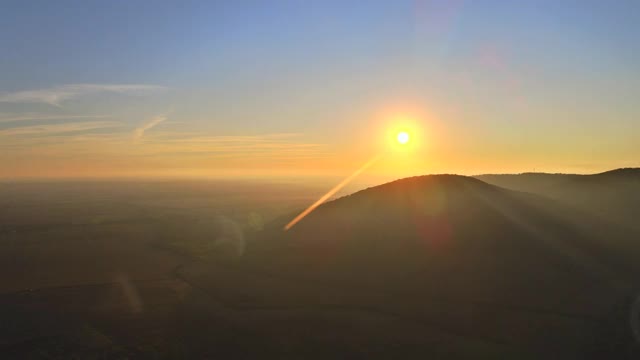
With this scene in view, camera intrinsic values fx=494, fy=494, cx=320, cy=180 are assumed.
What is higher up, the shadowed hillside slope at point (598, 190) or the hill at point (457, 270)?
the shadowed hillside slope at point (598, 190)

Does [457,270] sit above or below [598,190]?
below

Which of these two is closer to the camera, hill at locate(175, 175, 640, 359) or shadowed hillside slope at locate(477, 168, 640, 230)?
hill at locate(175, 175, 640, 359)

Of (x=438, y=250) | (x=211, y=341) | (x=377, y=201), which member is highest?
(x=377, y=201)

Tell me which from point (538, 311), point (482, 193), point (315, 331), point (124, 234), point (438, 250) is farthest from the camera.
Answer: point (124, 234)

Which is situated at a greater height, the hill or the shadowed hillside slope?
the shadowed hillside slope

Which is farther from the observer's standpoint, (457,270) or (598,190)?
(598,190)

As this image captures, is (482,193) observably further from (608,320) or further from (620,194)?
(608,320)

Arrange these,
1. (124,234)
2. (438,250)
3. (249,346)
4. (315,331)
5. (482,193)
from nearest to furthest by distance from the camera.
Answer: (249,346)
(315,331)
(438,250)
(482,193)
(124,234)

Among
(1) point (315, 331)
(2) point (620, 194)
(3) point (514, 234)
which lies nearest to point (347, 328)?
(1) point (315, 331)

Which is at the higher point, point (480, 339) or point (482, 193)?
point (482, 193)

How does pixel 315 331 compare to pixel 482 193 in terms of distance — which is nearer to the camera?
pixel 315 331

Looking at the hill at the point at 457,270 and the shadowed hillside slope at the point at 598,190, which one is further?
the shadowed hillside slope at the point at 598,190
